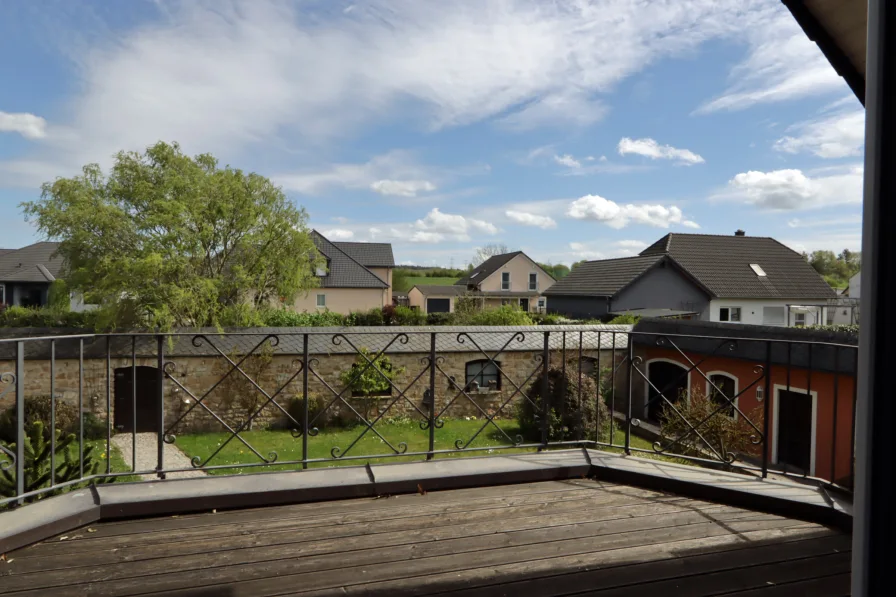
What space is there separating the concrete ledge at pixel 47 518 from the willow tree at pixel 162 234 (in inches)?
542

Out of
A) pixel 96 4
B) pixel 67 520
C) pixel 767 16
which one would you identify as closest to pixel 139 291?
pixel 96 4

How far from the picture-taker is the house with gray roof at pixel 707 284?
81.1ft

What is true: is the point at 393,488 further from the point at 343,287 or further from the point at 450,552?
the point at 343,287

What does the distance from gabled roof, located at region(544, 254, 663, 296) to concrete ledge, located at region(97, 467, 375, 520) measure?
22.8m

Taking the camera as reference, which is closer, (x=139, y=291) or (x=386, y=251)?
(x=139, y=291)

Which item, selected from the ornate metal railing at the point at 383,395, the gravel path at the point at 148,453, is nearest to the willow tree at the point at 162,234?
the ornate metal railing at the point at 383,395

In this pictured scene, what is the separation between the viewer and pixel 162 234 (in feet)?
52.0

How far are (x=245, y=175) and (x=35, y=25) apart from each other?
9446 mm

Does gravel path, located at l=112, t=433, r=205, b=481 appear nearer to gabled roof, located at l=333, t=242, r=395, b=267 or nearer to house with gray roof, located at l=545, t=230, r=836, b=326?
house with gray roof, located at l=545, t=230, r=836, b=326

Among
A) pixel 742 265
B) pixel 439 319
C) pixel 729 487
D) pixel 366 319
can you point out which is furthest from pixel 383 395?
pixel 742 265

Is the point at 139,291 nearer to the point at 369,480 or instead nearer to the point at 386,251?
the point at 369,480

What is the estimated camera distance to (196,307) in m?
15.7

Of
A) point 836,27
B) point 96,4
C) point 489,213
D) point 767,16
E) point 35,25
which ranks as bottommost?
point 836,27

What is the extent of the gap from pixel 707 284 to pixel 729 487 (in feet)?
81.8
